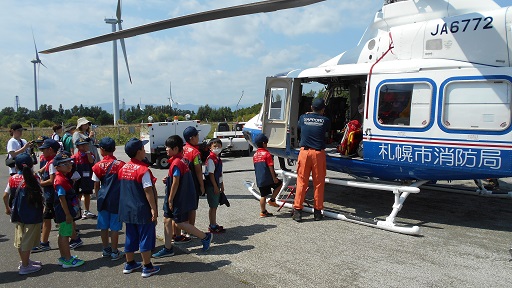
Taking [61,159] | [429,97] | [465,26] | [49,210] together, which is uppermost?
[465,26]

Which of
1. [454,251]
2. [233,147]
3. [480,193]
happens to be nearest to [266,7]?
[454,251]

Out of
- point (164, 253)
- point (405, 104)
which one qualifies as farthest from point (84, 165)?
point (405, 104)

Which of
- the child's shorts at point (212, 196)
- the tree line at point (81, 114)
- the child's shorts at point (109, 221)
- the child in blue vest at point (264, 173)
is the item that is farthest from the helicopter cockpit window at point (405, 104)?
the tree line at point (81, 114)

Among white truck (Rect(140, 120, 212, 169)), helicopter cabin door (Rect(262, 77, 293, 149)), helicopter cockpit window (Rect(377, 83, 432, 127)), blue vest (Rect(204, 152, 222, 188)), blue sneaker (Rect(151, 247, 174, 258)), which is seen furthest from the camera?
white truck (Rect(140, 120, 212, 169))

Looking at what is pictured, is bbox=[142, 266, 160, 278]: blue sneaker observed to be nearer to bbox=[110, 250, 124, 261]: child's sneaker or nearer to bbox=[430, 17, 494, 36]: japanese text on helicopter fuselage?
bbox=[110, 250, 124, 261]: child's sneaker

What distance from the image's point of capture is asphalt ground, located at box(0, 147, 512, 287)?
14.6ft

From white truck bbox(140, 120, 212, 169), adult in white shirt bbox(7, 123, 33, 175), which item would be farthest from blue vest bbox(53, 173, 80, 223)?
white truck bbox(140, 120, 212, 169)

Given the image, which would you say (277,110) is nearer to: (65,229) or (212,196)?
(212,196)

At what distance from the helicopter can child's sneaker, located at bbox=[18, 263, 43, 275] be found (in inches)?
170

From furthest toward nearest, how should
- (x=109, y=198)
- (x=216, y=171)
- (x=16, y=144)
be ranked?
1. (x=16, y=144)
2. (x=216, y=171)
3. (x=109, y=198)

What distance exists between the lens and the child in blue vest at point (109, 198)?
5097 millimetres

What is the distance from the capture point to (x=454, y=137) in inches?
236

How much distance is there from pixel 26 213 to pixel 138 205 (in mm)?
1439

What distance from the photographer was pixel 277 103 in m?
8.51
